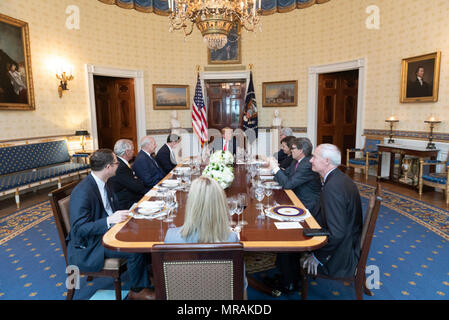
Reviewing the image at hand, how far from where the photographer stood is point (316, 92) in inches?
401

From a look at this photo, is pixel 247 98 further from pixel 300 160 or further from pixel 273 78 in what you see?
pixel 300 160

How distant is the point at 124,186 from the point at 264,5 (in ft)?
29.2

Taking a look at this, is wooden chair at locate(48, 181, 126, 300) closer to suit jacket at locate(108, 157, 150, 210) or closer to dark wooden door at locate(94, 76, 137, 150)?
suit jacket at locate(108, 157, 150, 210)

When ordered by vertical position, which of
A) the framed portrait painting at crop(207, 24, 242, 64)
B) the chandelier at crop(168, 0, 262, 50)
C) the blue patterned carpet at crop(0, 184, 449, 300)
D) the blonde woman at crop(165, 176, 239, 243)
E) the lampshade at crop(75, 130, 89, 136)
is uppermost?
the framed portrait painting at crop(207, 24, 242, 64)

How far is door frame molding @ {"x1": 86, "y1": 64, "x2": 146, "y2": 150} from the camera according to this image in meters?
9.10

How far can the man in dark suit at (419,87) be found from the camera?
714cm

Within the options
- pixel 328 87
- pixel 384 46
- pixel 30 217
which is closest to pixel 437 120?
pixel 384 46

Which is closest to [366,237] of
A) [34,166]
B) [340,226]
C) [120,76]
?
[340,226]

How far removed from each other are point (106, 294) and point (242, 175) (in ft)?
7.90

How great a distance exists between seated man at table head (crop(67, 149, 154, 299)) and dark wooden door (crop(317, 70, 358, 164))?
898cm

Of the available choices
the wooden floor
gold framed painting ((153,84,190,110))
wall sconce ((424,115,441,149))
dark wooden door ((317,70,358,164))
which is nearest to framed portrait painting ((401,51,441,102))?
wall sconce ((424,115,441,149))

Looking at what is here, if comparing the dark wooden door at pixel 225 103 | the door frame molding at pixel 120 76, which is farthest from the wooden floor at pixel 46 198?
the dark wooden door at pixel 225 103

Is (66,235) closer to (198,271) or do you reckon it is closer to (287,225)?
(198,271)

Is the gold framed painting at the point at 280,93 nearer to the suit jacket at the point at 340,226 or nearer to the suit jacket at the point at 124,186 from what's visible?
the suit jacket at the point at 124,186
